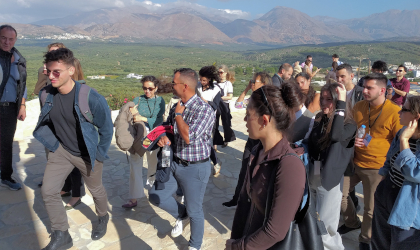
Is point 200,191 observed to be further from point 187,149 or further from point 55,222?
point 55,222

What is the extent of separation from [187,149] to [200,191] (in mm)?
441

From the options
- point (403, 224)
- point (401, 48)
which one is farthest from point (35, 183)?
point (401, 48)

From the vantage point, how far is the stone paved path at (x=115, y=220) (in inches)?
138

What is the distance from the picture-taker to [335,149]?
9.54 ft

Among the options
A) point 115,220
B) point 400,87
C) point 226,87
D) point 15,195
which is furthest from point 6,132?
point 400,87

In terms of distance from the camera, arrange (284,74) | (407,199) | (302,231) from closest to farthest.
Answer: (302,231), (407,199), (284,74)

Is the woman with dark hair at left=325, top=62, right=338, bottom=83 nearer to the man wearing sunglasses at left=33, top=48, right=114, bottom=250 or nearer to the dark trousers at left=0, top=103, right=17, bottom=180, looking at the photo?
the man wearing sunglasses at left=33, top=48, right=114, bottom=250

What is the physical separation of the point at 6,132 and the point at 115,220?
2.15 meters

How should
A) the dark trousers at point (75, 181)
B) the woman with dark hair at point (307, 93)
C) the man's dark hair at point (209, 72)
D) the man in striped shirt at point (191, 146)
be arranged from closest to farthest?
the man in striped shirt at point (191, 146) < the woman with dark hair at point (307, 93) < the dark trousers at point (75, 181) < the man's dark hair at point (209, 72)

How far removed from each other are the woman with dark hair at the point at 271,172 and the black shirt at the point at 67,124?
6.87 feet

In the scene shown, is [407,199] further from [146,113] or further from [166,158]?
[146,113]

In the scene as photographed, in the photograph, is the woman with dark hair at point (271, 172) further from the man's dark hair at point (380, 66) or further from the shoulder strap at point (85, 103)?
the man's dark hair at point (380, 66)

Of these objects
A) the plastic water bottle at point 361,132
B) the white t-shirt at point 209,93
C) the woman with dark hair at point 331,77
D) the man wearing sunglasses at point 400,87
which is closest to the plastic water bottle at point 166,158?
the woman with dark hair at point 331,77

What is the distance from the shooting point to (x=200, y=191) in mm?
3059
